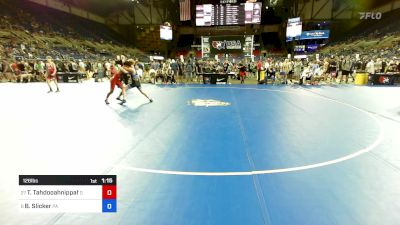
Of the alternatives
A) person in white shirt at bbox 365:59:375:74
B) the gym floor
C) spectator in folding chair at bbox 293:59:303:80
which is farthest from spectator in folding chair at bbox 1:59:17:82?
person in white shirt at bbox 365:59:375:74

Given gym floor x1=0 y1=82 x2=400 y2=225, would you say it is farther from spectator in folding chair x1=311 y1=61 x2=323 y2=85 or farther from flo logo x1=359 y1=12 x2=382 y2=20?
flo logo x1=359 y1=12 x2=382 y2=20

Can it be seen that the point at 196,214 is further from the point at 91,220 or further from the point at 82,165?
the point at 82,165

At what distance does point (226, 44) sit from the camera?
1105 inches

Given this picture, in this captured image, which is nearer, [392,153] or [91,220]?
[91,220]

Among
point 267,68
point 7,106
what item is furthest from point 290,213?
point 267,68

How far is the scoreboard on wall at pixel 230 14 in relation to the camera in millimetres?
28797

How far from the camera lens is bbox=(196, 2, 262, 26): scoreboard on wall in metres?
28.8

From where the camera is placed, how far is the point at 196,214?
309 cm

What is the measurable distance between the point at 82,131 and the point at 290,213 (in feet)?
17.5

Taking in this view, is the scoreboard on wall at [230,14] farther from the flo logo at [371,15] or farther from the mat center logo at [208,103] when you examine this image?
the mat center logo at [208,103]

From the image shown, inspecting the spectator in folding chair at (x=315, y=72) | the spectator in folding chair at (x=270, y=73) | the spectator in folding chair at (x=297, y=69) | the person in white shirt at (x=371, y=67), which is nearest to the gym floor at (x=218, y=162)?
the spectator in folding chair at (x=315, y=72)
